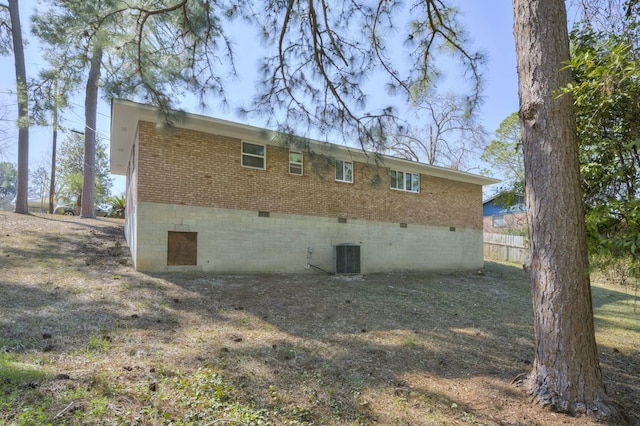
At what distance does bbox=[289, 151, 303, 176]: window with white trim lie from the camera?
1162 cm

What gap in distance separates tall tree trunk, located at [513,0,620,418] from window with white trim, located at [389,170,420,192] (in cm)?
1014

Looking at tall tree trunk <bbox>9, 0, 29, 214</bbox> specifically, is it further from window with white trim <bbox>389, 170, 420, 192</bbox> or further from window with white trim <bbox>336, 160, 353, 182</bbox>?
window with white trim <bbox>389, 170, 420, 192</bbox>

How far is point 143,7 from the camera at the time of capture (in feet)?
18.5

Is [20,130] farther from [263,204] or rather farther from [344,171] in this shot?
[344,171]

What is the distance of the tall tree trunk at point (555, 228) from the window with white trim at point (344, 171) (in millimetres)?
8944

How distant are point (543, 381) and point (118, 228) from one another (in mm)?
16220

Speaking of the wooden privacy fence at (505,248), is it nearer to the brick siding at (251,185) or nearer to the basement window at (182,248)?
the brick siding at (251,185)

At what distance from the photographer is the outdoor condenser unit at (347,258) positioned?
11531mm

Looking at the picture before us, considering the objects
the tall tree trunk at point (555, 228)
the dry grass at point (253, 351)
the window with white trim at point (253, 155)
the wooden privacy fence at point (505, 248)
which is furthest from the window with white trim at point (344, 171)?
the wooden privacy fence at point (505, 248)

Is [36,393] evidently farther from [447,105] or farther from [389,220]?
[447,105]

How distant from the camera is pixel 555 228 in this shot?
141 inches

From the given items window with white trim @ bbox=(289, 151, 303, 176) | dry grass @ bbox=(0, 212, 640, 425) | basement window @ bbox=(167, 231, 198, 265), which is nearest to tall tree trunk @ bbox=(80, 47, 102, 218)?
dry grass @ bbox=(0, 212, 640, 425)

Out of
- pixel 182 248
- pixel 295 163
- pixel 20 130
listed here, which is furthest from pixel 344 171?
pixel 20 130

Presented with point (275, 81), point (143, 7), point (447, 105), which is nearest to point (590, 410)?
point (275, 81)
